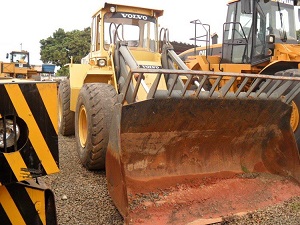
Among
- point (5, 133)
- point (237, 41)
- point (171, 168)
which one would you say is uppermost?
point (237, 41)

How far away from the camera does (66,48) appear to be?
37.5 m

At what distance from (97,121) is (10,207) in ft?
8.09

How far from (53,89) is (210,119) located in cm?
230

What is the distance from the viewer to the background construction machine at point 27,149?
69.4 inches

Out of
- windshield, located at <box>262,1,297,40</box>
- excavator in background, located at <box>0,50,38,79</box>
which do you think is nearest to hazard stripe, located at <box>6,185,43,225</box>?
windshield, located at <box>262,1,297,40</box>

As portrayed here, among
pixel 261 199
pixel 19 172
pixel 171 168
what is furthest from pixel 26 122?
pixel 261 199

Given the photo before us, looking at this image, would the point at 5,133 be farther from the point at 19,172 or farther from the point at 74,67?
the point at 74,67

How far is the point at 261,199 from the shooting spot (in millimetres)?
3725

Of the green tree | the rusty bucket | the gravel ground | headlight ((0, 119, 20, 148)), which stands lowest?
the gravel ground

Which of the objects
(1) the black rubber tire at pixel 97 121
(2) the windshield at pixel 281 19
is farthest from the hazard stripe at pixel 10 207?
(2) the windshield at pixel 281 19

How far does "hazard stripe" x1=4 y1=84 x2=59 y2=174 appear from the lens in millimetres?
1777

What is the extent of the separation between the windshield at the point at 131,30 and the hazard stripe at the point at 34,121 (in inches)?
166

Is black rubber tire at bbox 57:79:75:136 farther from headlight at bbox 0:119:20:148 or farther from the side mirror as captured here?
headlight at bbox 0:119:20:148

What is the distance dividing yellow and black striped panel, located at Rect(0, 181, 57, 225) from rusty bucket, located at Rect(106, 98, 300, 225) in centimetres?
131
